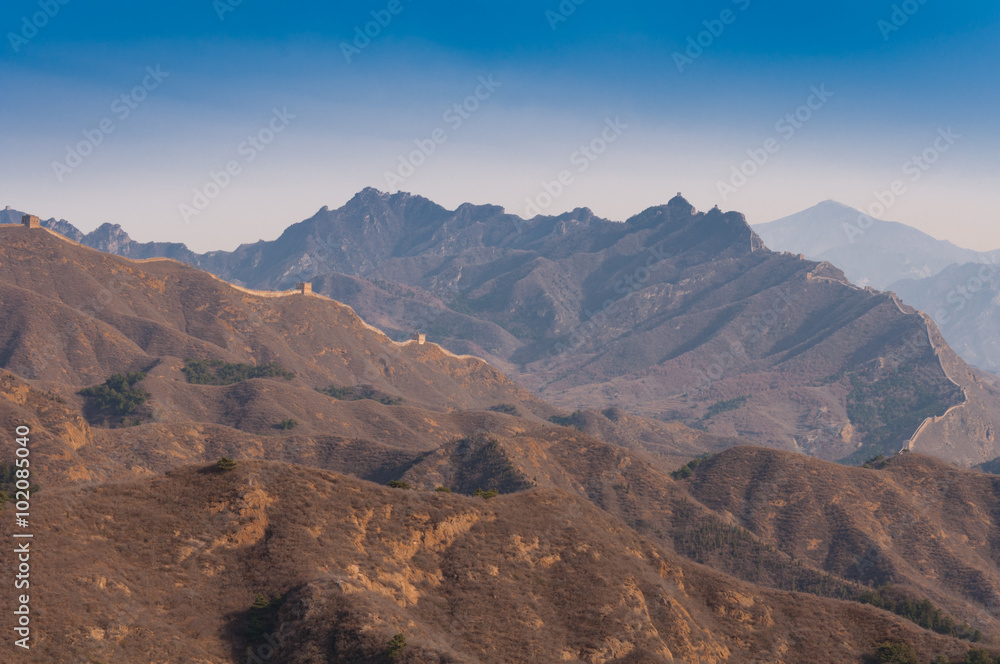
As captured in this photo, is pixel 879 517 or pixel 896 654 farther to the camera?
pixel 879 517

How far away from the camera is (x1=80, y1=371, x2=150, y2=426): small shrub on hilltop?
6644 inches

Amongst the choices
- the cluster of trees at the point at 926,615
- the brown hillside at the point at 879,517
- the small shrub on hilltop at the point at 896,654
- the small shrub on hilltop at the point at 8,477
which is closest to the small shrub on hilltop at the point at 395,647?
the small shrub on hilltop at the point at 896,654

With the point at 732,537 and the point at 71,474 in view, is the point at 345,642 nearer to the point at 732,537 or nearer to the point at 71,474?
the point at 71,474

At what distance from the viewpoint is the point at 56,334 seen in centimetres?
19812

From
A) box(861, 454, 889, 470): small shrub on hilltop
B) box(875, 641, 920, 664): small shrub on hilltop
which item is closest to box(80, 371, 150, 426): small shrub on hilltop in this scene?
box(875, 641, 920, 664): small shrub on hilltop

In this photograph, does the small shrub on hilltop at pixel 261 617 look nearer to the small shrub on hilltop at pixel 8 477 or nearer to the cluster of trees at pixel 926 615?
the small shrub on hilltop at pixel 8 477

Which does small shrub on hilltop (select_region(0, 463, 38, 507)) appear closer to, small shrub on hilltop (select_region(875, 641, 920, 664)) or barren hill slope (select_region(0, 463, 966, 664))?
barren hill slope (select_region(0, 463, 966, 664))

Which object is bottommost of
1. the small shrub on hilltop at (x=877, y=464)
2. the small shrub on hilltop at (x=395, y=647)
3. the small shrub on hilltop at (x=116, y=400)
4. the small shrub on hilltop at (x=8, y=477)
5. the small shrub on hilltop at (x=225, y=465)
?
the small shrub on hilltop at (x=395, y=647)

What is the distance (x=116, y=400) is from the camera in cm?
17400

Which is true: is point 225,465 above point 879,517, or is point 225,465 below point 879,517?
above

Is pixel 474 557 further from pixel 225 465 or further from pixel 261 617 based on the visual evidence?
pixel 225 465

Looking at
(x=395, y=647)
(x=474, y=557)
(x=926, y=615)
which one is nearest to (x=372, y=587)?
Answer: (x=395, y=647)

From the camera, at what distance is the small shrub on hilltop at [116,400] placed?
168750 mm

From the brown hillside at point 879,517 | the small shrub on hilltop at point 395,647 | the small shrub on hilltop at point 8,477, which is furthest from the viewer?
the brown hillside at point 879,517
